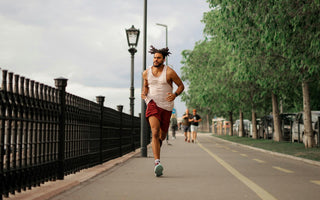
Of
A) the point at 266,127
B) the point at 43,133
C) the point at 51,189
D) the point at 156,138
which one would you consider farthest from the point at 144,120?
the point at 266,127

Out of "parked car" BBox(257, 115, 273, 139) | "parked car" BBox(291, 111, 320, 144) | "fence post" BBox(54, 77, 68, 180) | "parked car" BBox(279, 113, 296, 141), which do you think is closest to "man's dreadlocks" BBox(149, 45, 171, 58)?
"fence post" BBox(54, 77, 68, 180)

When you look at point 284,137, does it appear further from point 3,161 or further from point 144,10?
point 3,161

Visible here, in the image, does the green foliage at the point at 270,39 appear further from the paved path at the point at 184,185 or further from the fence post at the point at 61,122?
the fence post at the point at 61,122

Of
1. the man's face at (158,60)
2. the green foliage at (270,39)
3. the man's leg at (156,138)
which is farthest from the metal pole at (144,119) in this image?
the man's face at (158,60)

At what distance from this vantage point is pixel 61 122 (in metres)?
7.12

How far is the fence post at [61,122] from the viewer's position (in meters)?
7.06

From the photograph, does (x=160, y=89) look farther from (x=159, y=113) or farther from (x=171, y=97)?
(x=159, y=113)

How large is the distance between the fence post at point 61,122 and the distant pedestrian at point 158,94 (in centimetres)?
167

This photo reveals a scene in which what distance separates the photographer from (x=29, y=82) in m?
5.71

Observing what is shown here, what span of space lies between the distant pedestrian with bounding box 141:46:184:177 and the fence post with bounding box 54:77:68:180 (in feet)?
5.48

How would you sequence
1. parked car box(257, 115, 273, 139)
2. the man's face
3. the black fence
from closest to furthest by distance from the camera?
the black fence, the man's face, parked car box(257, 115, 273, 139)

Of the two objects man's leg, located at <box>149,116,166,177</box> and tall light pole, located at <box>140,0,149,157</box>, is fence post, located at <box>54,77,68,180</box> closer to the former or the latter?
man's leg, located at <box>149,116,166,177</box>

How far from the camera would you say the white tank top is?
8.08 meters

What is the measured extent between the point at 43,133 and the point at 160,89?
8.39 ft
